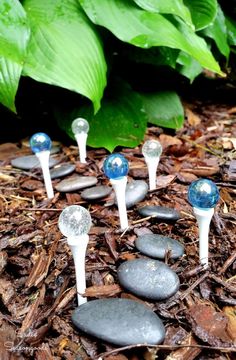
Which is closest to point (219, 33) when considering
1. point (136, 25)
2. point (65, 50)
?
point (136, 25)

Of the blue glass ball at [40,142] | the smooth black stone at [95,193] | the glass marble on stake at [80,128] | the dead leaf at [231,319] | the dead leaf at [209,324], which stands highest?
the blue glass ball at [40,142]

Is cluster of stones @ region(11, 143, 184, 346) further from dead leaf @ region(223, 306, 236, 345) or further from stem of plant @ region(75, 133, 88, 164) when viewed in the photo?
stem of plant @ region(75, 133, 88, 164)

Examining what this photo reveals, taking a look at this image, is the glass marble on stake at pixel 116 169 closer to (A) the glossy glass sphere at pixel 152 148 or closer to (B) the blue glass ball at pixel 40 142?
(A) the glossy glass sphere at pixel 152 148

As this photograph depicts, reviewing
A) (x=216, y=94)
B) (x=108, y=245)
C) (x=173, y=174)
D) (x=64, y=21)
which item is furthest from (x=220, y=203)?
(x=216, y=94)

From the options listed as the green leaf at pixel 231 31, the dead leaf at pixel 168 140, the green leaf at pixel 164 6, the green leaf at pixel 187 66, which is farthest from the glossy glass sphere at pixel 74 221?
the green leaf at pixel 231 31

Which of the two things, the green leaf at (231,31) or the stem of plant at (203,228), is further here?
the green leaf at (231,31)

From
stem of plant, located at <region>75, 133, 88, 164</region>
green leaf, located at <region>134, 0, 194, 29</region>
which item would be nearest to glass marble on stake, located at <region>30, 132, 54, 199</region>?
stem of plant, located at <region>75, 133, 88, 164</region>

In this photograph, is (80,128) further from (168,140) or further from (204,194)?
(204,194)

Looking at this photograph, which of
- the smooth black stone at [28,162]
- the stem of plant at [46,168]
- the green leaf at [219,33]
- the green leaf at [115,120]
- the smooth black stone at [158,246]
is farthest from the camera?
the green leaf at [219,33]
